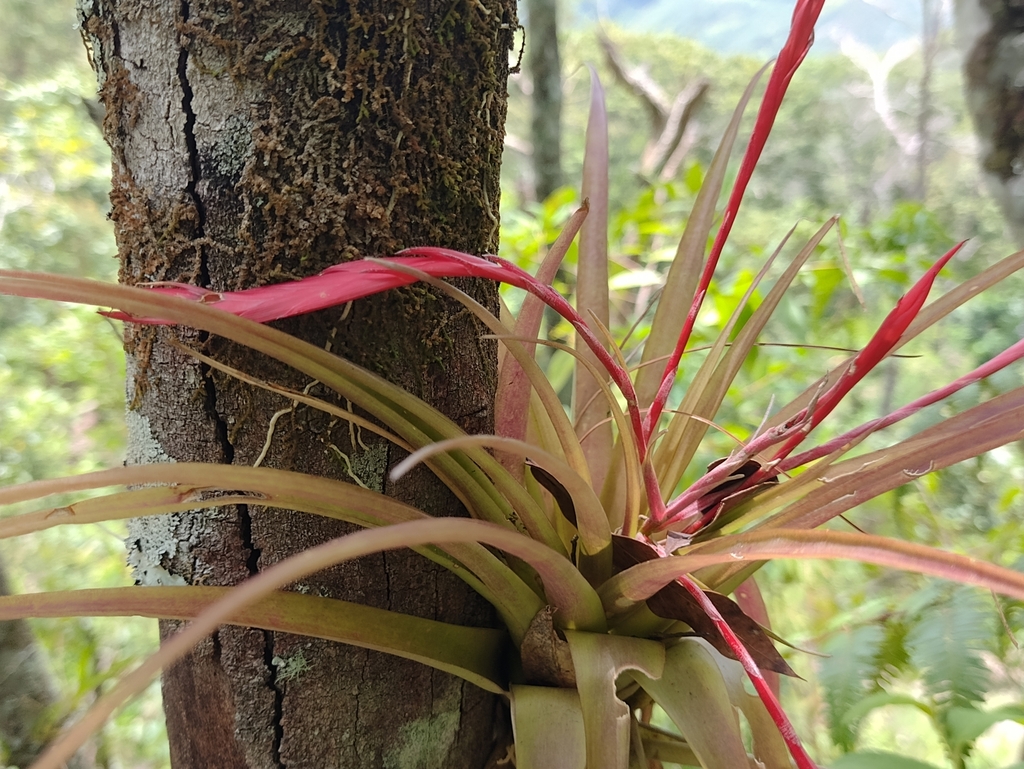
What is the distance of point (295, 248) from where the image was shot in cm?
36

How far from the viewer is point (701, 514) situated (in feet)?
1.43

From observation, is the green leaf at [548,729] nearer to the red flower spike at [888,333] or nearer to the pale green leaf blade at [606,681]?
the pale green leaf blade at [606,681]

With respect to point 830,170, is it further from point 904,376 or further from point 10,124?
point 10,124

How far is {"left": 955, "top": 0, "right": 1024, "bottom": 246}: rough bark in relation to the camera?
2.72ft

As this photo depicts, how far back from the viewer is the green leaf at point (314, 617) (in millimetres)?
302

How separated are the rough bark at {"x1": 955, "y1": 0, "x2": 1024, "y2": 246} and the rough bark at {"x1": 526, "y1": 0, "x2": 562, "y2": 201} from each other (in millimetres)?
1174

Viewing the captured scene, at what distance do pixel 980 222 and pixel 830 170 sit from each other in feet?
4.82

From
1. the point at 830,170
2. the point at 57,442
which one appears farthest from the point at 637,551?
the point at 830,170

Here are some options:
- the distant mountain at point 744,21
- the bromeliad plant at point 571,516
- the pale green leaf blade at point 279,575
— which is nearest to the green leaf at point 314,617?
the bromeliad plant at point 571,516

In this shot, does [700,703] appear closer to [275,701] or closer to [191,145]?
[275,701]

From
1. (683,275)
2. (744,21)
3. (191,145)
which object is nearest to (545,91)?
(683,275)

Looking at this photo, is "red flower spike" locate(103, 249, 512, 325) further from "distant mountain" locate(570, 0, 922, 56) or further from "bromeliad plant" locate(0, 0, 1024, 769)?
"distant mountain" locate(570, 0, 922, 56)

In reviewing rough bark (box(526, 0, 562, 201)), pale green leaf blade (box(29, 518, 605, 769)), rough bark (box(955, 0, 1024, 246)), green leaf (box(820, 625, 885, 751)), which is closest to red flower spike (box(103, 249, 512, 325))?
pale green leaf blade (box(29, 518, 605, 769))

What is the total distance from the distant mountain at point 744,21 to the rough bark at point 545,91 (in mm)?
3912
